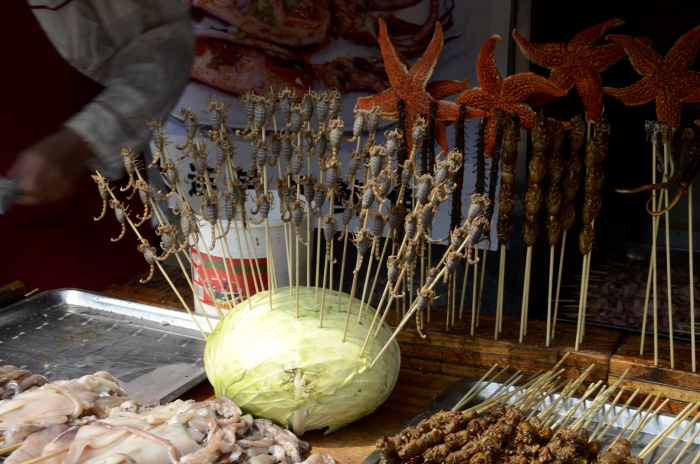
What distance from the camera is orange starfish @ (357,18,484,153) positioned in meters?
2.48

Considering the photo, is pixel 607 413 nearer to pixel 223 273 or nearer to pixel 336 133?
pixel 336 133

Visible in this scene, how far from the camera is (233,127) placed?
402cm

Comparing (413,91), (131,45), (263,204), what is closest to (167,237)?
(263,204)

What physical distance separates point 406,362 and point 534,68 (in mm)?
1746

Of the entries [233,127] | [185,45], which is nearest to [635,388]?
[233,127]

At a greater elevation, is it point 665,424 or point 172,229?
point 172,229

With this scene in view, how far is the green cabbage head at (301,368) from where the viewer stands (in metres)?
2.09

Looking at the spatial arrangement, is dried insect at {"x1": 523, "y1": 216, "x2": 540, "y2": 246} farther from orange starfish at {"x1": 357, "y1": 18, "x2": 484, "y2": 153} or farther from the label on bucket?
the label on bucket

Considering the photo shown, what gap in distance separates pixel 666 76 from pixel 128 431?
2.23 meters

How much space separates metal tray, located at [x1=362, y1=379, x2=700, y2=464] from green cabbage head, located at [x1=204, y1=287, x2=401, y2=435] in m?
0.20

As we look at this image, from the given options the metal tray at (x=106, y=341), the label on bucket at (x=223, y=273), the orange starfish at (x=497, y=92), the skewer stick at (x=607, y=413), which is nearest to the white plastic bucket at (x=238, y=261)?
the label on bucket at (x=223, y=273)

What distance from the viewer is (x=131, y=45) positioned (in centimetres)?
400

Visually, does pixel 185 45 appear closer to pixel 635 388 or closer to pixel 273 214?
pixel 273 214

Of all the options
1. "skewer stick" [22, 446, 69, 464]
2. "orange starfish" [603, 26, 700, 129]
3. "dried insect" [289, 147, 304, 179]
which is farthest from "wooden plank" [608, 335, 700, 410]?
"skewer stick" [22, 446, 69, 464]
